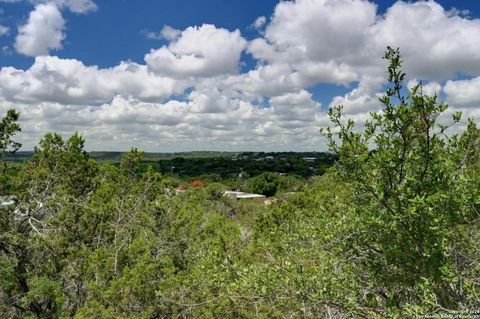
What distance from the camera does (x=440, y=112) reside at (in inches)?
169

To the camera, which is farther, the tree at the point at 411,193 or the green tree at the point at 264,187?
the green tree at the point at 264,187

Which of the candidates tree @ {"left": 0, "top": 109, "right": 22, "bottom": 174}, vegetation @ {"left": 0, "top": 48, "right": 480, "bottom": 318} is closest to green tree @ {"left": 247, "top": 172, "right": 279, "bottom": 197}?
vegetation @ {"left": 0, "top": 48, "right": 480, "bottom": 318}

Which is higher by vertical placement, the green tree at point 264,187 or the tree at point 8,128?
the tree at point 8,128

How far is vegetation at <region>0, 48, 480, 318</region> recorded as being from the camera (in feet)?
15.1

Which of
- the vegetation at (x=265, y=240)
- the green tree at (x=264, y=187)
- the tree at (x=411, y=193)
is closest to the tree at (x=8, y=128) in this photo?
the vegetation at (x=265, y=240)

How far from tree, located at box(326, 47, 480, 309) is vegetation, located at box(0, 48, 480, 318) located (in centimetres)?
2

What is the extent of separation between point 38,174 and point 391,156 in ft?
43.6

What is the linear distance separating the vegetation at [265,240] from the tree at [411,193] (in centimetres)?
2

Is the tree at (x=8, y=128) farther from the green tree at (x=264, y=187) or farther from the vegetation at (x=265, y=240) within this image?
the green tree at (x=264, y=187)

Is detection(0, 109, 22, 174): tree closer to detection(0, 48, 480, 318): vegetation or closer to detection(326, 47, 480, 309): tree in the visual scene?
detection(0, 48, 480, 318): vegetation

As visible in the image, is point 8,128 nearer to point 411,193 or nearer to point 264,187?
point 411,193

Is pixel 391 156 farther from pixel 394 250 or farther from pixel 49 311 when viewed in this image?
pixel 49 311

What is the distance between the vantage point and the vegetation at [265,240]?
461 centimetres

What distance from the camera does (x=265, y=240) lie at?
8.79 m
